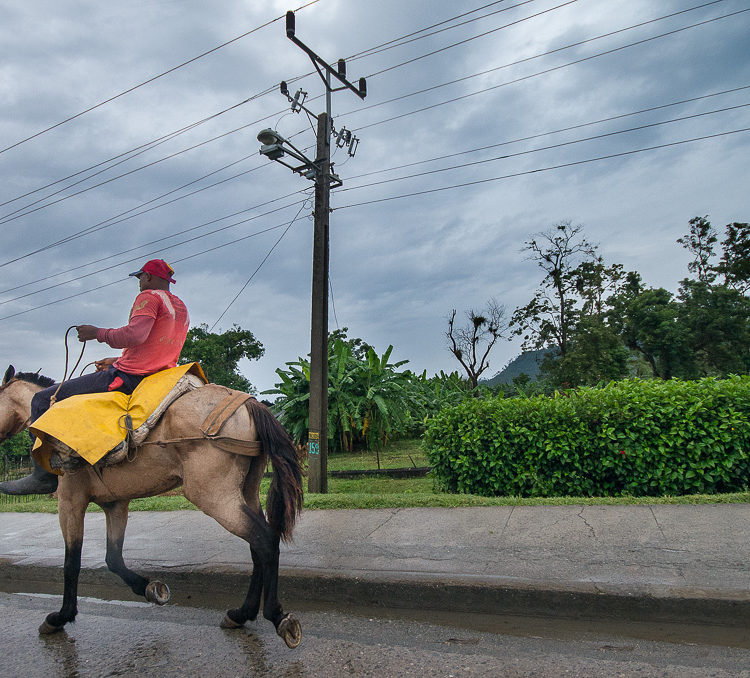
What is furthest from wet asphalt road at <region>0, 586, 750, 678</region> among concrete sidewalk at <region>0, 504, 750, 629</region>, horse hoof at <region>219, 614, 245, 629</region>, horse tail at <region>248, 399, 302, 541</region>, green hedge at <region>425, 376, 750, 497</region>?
green hedge at <region>425, 376, 750, 497</region>

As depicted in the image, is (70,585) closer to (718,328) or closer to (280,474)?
(280,474)

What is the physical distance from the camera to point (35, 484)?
4500 millimetres

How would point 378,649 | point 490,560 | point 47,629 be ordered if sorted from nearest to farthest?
point 378,649
point 47,629
point 490,560

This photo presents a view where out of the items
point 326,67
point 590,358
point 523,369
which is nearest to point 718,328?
point 590,358

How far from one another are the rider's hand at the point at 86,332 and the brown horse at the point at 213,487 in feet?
2.43

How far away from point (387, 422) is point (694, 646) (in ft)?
44.0

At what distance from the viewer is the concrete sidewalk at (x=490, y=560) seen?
4008 millimetres

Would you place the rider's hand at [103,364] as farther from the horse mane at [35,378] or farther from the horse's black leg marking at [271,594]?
the horse's black leg marking at [271,594]

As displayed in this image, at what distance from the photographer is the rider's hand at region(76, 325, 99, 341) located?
4020 mm

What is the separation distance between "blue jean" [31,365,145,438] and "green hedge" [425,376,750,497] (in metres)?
5.08

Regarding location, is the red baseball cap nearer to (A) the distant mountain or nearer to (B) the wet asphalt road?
(B) the wet asphalt road

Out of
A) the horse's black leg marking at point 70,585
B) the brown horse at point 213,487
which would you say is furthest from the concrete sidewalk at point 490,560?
the horse's black leg marking at point 70,585

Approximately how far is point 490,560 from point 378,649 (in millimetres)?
1583

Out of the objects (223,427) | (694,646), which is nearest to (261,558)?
(223,427)
